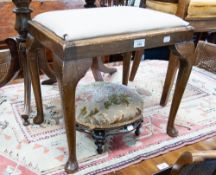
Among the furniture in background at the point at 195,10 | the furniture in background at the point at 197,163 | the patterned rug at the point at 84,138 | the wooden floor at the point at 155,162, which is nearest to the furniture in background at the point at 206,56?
the patterned rug at the point at 84,138

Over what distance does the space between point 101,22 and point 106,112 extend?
40 centimetres

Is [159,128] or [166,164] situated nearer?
[166,164]

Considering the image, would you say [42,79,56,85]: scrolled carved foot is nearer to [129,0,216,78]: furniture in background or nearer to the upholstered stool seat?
the upholstered stool seat

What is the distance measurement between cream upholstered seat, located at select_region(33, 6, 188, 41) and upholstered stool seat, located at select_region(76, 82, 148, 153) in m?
0.37

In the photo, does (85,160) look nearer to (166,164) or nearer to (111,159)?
(111,159)

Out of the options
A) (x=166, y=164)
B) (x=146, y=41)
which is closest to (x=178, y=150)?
(x=166, y=164)

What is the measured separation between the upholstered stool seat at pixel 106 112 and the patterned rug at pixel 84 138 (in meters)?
0.09

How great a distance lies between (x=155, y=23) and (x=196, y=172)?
0.62 metres

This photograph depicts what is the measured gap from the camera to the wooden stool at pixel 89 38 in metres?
0.86

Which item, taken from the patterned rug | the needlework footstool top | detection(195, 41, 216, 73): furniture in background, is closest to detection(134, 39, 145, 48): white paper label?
the needlework footstool top

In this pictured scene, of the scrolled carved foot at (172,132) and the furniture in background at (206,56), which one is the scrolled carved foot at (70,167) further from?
the furniture in background at (206,56)

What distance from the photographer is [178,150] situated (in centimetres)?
120

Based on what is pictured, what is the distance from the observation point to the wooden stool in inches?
33.8

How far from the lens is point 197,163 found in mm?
518
